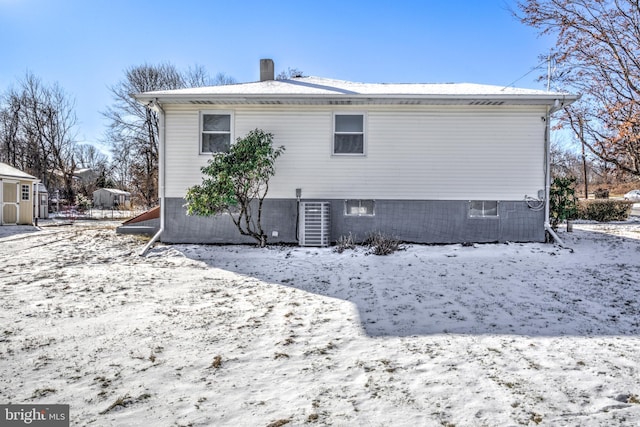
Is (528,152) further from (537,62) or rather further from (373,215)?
(537,62)

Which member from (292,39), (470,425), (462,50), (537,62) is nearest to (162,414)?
(470,425)

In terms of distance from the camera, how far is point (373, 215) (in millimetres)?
8617

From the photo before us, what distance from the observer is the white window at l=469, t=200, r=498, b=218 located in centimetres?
861

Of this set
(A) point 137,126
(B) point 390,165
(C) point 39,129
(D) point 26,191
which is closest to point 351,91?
(B) point 390,165

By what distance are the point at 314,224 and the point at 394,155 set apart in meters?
2.56

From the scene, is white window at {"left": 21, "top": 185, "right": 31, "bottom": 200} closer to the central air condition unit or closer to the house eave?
the house eave

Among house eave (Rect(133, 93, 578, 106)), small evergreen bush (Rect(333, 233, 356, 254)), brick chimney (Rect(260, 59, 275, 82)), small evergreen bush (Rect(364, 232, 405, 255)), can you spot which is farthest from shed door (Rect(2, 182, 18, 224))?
small evergreen bush (Rect(364, 232, 405, 255))

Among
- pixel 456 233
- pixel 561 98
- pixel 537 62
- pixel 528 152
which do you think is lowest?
pixel 456 233

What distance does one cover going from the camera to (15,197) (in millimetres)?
15375

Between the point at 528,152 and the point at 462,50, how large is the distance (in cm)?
437

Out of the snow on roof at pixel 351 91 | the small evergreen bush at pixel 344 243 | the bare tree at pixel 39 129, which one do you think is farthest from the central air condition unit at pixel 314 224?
the bare tree at pixel 39 129

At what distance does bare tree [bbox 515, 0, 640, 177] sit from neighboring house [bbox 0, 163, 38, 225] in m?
20.1

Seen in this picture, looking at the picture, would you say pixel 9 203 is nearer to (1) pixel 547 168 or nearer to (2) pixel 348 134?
(2) pixel 348 134

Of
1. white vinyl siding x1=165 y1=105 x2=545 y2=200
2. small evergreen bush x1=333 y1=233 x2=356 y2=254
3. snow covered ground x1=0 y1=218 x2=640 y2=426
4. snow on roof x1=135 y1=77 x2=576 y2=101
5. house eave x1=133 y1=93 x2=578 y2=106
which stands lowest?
snow covered ground x1=0 y1=218 x2=640 y2=426
